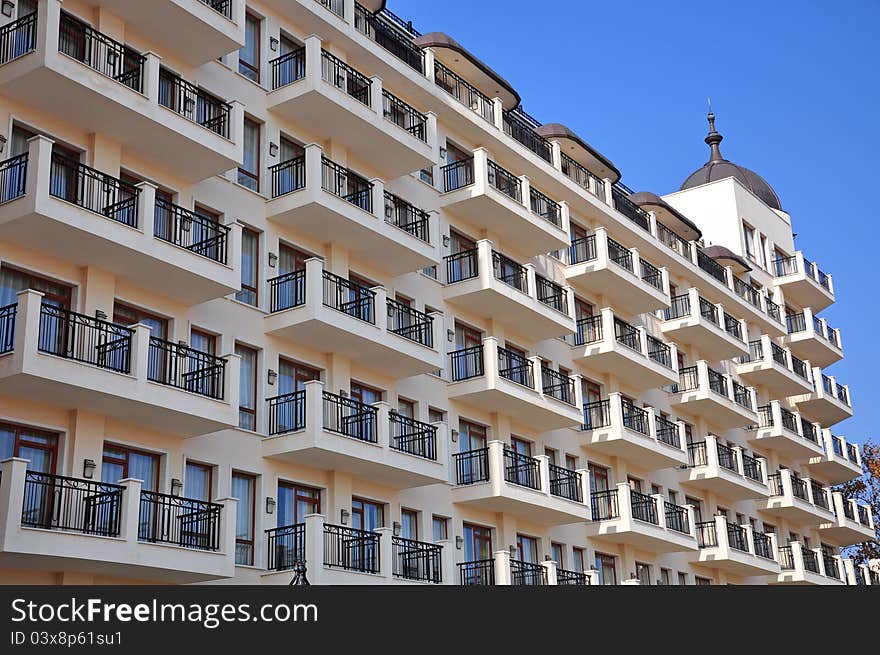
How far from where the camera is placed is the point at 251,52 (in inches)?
1092

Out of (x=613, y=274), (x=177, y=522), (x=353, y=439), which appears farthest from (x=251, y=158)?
(x=613, y=274)

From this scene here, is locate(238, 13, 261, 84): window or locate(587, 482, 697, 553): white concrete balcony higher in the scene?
locate(238, 13, 261, 84): window

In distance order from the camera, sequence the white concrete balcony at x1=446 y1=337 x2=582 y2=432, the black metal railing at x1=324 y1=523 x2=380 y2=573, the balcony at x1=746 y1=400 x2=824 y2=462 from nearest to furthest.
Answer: the black metal railing at x1=324 y1=523 x2=380 y2=573 → the white concrete balcony at x1=446 y1=337 x2=582 y2=432 → the balcony at x1=746 y1=400 x2=824 y2=462

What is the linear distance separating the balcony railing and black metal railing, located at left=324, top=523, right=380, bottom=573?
3.89 m

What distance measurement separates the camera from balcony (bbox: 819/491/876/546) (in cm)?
5122

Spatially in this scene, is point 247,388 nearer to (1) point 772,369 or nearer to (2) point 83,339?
(2) point 83,339

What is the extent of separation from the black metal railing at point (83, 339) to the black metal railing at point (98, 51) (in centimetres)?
477

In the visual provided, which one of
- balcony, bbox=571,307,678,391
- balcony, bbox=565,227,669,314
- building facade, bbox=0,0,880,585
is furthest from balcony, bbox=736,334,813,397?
balcony, bbox=565,227,669,314

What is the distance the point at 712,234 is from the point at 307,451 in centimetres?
3353

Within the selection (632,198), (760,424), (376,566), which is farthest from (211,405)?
(760,424)

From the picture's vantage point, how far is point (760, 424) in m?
47.3

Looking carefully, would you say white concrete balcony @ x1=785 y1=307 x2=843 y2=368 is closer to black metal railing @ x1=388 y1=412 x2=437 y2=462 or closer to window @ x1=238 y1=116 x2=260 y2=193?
black metal railing @ x1=388 y1=412 x2=437 y2=462

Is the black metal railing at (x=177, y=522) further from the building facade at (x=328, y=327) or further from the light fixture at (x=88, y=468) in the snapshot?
the light fixture at (x=88, y=468)

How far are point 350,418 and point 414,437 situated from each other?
245cm
